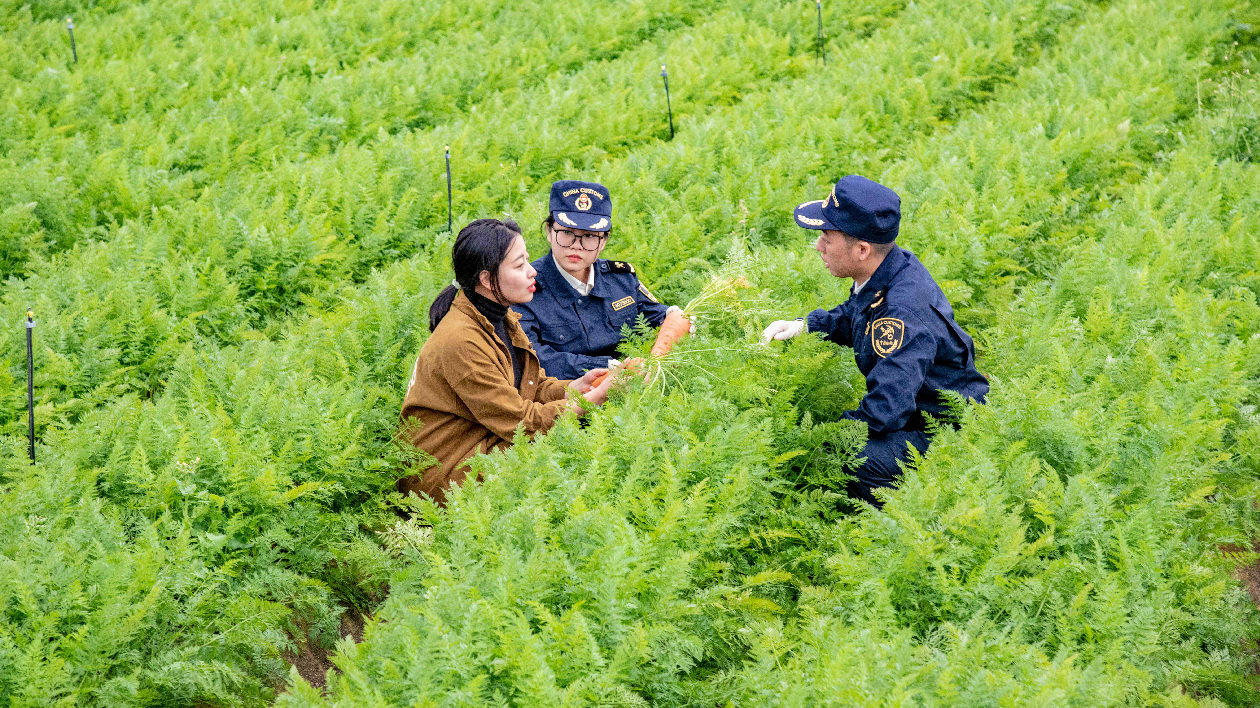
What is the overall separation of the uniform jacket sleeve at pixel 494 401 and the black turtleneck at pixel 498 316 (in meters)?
0.23

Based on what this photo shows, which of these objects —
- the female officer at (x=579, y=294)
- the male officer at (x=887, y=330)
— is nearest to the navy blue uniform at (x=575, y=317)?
the female officer at (x=579, y=294)

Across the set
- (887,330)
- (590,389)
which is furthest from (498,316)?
(887,330)

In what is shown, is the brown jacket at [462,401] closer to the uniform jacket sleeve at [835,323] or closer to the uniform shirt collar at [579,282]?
the uniform shirt collar at [579,282]

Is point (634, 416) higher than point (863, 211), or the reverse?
point (863, 211)

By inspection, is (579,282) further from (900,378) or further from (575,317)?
(900,378)

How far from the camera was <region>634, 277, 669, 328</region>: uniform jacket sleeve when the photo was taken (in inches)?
260

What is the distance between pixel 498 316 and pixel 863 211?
Result: 6.85 ft

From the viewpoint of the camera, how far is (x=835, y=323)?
576 centimetres

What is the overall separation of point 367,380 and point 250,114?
18.3 ft

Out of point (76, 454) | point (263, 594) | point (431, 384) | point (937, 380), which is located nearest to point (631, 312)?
point (431, 384)

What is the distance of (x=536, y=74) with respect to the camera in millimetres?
13328

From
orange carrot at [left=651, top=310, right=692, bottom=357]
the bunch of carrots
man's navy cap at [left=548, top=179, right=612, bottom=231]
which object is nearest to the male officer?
the bunch of carrots

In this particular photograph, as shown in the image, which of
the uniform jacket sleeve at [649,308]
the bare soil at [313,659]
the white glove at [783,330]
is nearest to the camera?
the bare soil at [313,659]

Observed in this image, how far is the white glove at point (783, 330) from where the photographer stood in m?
5.77
